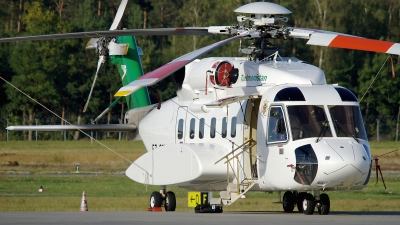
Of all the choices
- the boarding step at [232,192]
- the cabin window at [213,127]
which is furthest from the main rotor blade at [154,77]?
the boarding step at [232,192]

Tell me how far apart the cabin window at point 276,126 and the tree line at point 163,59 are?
3287cm

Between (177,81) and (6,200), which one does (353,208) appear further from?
(6,200)

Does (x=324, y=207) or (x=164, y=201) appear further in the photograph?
(x=164, y=201)

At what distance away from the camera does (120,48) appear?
2225cm

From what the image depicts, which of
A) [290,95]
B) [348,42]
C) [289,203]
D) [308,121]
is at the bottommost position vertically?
[289,203]

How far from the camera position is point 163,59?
60906 millimetres

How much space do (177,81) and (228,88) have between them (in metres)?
2.07

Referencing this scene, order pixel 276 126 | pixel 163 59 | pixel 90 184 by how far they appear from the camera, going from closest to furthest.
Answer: pixel 276 126 < pixel 90 184 < pixel 163 59

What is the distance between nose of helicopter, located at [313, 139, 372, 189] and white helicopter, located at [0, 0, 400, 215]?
0.02 metres

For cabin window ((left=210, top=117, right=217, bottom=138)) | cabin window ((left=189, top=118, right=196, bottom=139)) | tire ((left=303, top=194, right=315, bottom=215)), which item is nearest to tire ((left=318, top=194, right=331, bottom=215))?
tire ((left=303, top=194, right=315, bottom=215))

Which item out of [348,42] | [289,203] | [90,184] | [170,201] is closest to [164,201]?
[170,201]

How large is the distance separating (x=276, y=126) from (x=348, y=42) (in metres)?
2.13

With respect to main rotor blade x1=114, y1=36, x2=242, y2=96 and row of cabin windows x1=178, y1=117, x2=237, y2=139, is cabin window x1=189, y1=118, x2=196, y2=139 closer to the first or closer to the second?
row of cabin windows x1=178, y1=117, x2=237, y2=139

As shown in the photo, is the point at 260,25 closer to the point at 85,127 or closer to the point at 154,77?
the point at 154,77
